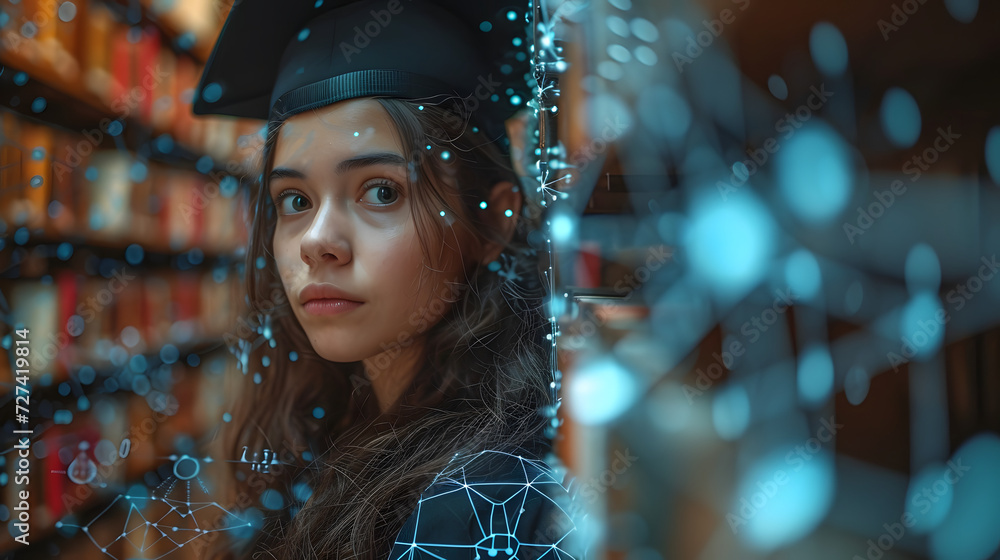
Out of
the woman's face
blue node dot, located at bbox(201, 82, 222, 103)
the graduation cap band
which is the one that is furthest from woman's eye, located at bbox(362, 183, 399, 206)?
blue node dot, located at bbox(201, 82, 222, 103)

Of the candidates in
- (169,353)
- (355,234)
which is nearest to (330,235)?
(355,234)

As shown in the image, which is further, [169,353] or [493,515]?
[169,353]

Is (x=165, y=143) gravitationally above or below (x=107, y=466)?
above

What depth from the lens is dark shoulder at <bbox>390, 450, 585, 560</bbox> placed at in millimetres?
466

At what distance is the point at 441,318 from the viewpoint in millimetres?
573

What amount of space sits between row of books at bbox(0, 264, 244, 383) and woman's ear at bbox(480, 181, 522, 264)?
14.3 inches

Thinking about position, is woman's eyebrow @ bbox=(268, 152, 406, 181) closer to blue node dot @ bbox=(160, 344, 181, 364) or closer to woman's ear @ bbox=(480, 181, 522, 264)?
woman's ear @ bbox=(480, 181, 522, 264)

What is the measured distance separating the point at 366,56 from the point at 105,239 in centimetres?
39

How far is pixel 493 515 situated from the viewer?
0.48m

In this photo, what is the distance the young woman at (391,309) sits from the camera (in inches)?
20.5

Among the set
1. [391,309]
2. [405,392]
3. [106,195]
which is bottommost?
[405,392]

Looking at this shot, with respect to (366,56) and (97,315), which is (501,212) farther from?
(97,315)

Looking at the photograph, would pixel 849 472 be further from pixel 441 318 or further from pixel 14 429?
pixel 14 429

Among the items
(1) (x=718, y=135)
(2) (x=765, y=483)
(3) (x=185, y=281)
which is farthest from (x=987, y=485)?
(3) (x=185, y=281)
